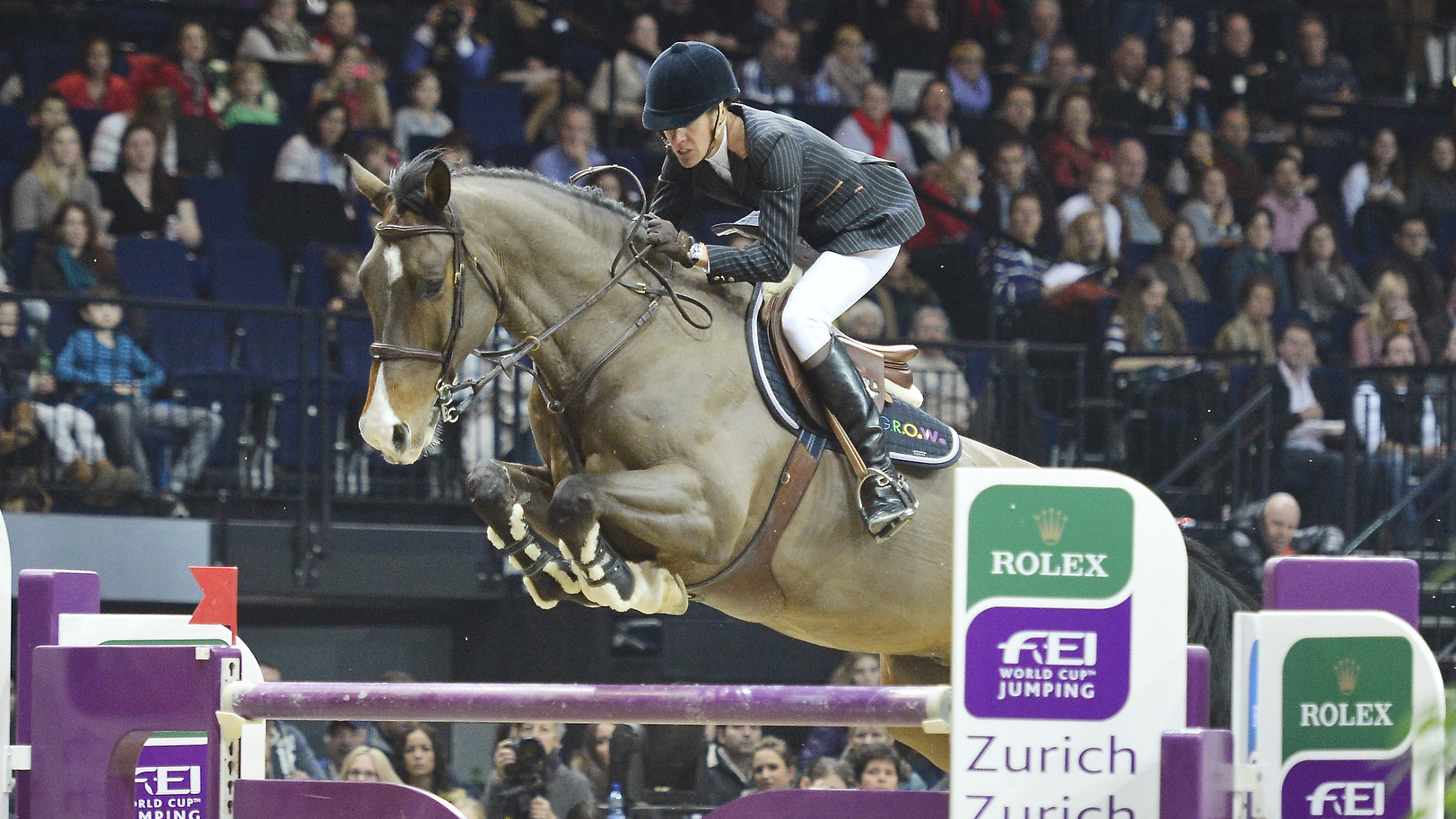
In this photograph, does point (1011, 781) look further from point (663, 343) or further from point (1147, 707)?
point (663, 343)

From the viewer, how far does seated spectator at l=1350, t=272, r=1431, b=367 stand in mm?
9148

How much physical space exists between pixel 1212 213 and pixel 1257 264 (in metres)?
0.72

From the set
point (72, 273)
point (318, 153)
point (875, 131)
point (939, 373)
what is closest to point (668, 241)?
point (939, 373)

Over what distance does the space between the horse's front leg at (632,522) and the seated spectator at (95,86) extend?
5.72m

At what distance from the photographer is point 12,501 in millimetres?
6910

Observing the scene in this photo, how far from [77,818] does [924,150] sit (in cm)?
743

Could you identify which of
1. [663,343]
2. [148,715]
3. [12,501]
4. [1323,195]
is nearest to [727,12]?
[1323,195]

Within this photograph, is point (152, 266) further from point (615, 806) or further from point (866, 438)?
point (866, 438)

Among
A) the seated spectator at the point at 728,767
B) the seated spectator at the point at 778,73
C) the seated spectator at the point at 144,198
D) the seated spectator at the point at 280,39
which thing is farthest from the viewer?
the seated spectator at the point at 778,73

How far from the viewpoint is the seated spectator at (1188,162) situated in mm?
10711

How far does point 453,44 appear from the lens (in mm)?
9852

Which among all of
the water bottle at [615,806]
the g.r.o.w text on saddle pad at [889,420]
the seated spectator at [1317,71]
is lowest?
the water bottle at [615,806]

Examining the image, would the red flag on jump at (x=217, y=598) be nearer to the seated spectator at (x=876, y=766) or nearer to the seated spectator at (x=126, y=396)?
the seated spectator at (x=876, y=766)

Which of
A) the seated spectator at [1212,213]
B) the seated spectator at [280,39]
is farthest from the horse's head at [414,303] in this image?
the seated spectator at [1212,213]
